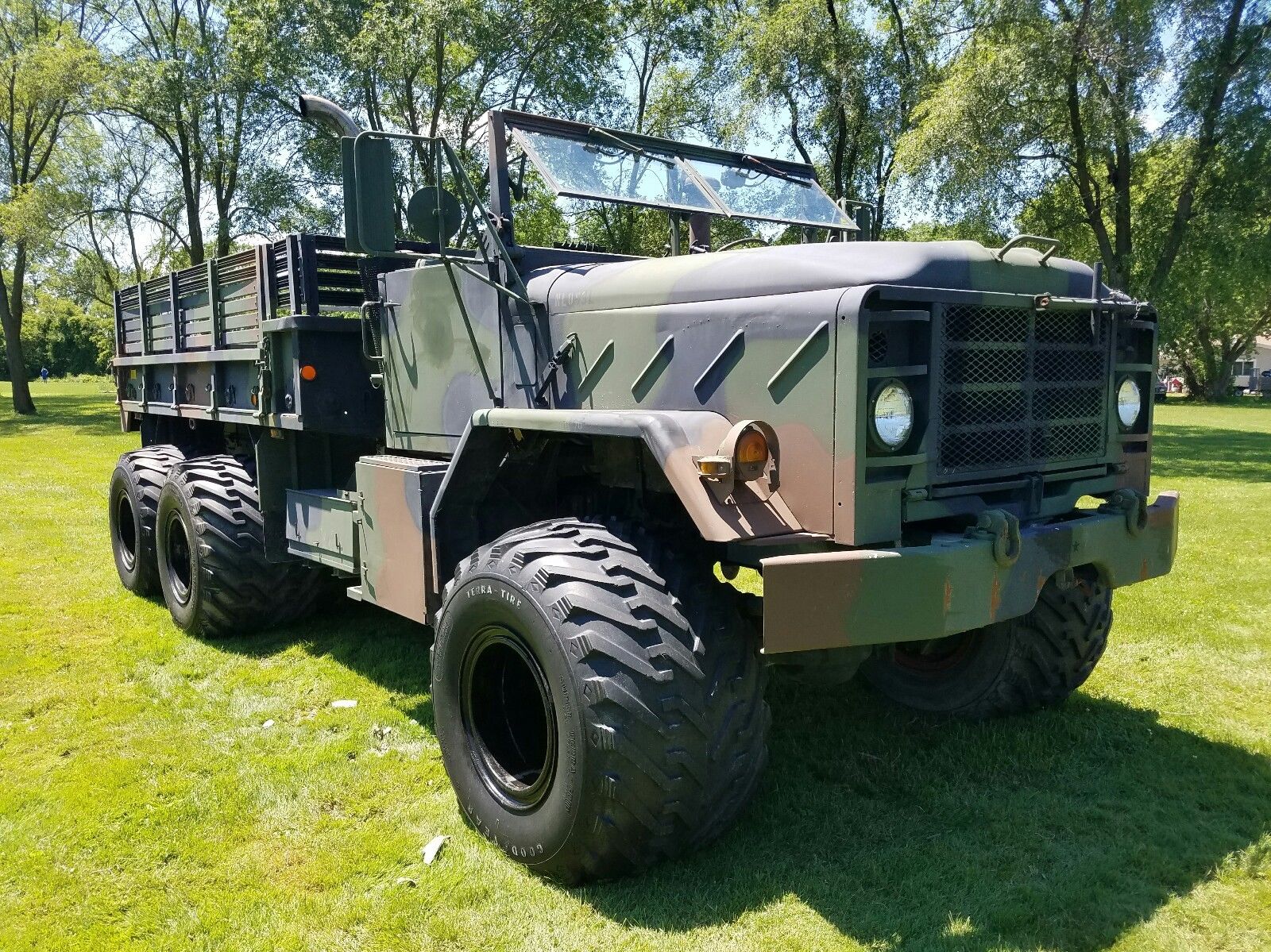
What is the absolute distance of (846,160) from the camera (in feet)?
64.5

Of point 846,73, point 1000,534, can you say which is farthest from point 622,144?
point 846,73

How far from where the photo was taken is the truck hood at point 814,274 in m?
3.07

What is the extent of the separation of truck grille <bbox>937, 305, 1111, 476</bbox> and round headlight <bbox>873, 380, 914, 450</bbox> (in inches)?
5.0

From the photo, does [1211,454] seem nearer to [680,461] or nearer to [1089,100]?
[1089,100]

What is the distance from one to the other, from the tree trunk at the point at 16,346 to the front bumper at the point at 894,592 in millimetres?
26982

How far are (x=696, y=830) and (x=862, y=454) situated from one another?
3.94ft

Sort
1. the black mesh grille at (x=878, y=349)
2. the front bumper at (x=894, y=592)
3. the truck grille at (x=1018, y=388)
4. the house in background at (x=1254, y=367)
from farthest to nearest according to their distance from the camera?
1. the house in background at (x=1254, y=367)
2. the truck grille at (x=1018, y=388)
3. the black mesh grille at (x=878, y=349)
4. the front bumper at (x=894, y=592)

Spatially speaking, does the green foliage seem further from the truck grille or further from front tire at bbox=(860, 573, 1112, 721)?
the truck grille

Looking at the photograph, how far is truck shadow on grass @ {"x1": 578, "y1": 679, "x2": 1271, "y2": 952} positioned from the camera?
309 centimetres

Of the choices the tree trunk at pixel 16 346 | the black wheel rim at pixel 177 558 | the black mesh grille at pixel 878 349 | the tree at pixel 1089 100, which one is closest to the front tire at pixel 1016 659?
the black mesh grille at pixel 878 349

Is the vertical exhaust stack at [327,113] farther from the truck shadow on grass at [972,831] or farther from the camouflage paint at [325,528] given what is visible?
the truck shadow on grass at [972,831]

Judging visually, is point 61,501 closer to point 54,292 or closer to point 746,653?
point 746,653

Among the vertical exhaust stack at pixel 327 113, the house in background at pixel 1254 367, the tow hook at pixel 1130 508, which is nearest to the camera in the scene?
the tow hook at pixel 1130 508

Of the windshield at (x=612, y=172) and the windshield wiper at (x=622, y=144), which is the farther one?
the windshield wiper at (x=622, y=144)
